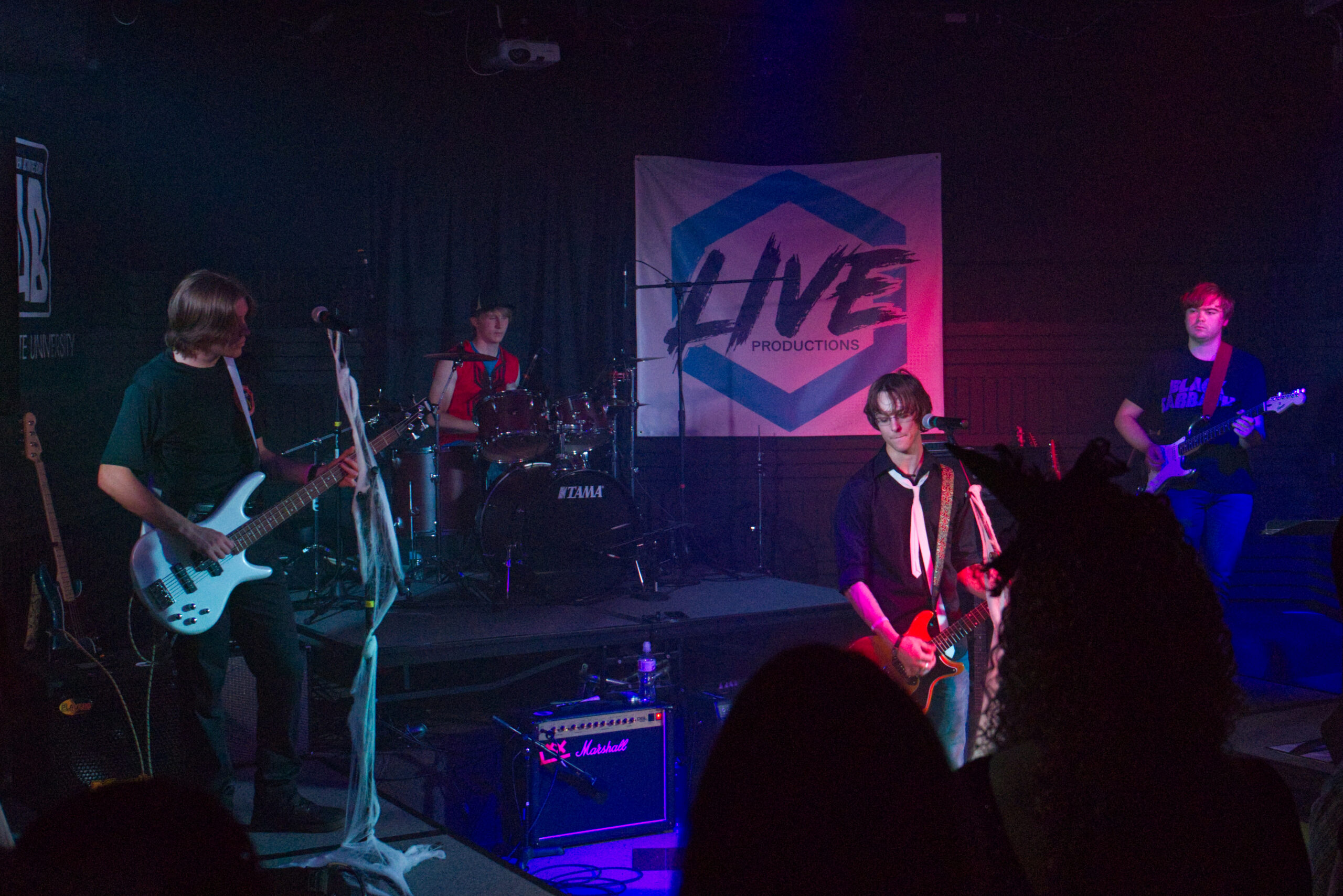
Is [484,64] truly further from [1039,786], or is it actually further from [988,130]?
[1039,786]

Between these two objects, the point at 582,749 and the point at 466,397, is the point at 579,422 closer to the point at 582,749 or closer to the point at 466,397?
the point at 466,397

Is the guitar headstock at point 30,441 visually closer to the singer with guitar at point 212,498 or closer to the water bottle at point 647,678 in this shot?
the singer with guitar at point 212,498

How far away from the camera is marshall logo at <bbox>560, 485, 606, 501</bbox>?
6840mm

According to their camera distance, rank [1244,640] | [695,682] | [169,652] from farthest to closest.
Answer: [695,682], [1244,640], [169,652]

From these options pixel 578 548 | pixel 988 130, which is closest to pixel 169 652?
pixel 578 548

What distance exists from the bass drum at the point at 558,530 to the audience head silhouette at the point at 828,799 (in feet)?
18.7

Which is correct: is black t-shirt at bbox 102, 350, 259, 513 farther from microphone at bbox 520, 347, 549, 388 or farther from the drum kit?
microphone at bbox 520, 347, 549, 388

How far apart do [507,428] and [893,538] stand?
3.23m

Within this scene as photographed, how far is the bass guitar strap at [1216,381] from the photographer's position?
21.5 ft

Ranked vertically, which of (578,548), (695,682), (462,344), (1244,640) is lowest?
(695,682)

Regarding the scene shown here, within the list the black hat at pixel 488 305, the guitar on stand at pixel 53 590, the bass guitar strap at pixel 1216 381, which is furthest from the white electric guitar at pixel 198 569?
the bass guitar strap at pixel 1216 381

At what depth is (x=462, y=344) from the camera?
7.36 m

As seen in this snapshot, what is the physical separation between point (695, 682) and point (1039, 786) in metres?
5.96

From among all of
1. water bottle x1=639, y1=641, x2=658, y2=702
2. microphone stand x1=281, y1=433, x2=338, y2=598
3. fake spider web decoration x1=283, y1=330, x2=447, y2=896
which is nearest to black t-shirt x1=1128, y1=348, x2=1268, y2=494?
water bottle x1=639, y1=641, x2=658, y2=702
